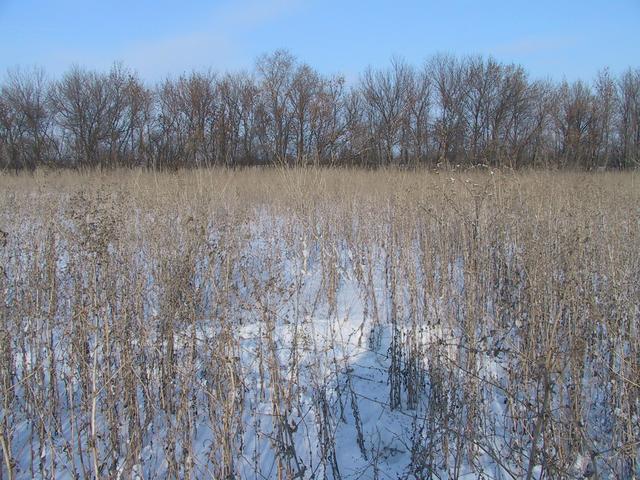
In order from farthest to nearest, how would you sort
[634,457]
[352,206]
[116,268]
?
A: [352,206], [116,268], [634,457]

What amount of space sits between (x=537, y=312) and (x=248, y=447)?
1.99 m

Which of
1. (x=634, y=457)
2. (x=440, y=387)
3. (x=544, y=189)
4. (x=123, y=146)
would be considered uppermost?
(x=123, y=146)

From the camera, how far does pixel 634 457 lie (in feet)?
6.54

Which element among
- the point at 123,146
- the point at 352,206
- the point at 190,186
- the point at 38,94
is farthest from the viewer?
the point at 38,94

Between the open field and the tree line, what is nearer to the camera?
the open field

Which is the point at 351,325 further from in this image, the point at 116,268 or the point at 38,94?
the point at 38,94

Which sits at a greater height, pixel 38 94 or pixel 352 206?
pixel 38 94

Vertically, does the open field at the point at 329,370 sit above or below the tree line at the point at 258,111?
below

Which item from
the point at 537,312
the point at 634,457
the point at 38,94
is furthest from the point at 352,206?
the point at 38,94

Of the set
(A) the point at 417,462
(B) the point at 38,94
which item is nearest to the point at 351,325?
(A) the point at 417,462

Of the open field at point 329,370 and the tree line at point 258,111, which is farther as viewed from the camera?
the tree line at point 258,111

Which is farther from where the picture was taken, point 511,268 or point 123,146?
point 123,146

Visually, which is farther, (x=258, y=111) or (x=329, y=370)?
(x=258, y=111)

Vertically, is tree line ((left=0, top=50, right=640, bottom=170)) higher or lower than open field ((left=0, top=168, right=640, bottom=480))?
higher
